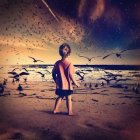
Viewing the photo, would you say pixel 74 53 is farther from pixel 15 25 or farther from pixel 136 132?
pixel 136 132

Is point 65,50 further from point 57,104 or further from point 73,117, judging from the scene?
point 73,117

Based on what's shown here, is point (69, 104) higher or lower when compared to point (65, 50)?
lower

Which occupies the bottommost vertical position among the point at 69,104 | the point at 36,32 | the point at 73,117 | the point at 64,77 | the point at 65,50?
the point at 73,117

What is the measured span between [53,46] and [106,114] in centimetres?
71

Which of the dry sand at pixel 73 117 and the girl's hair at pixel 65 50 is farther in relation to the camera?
the girl's hair at pixel 65 50

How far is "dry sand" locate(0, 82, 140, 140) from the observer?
262cm

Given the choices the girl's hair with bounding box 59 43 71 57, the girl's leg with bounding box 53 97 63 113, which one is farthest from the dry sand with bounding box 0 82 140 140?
the girl's hair with bounding box 59 43 71 57

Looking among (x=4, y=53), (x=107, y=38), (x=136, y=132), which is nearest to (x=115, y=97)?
(x=136, y=132)

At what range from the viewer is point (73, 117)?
2688 mm

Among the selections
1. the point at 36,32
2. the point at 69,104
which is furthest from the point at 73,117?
the point at 36,32

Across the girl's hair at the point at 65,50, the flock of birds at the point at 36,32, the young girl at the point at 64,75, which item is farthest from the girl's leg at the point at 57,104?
the girl's hair at the point at 65,50

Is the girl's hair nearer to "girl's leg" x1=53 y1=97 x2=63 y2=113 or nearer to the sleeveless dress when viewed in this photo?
the sleeveless dress

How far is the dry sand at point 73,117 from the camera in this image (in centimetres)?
262

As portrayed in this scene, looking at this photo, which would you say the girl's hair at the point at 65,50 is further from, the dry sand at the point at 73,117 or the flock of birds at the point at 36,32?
the dry sand at the point at 73,117
